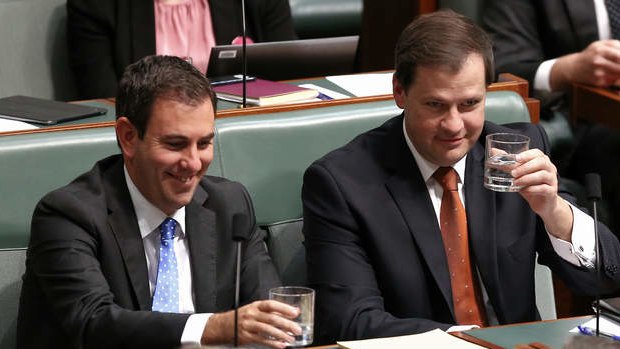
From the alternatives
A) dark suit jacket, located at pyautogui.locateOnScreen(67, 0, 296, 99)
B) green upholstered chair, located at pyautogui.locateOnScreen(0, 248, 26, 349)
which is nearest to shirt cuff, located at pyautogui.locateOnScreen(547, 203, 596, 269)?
green upholstered chair, located at pyautogui.locateOnScreen(0, 248, 26, 349)

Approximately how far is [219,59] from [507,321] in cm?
111

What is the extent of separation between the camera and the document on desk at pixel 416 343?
202 centimetres

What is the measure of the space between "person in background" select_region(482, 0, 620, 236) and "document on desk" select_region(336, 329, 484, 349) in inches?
63.7

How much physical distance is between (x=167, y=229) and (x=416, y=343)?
1.95 ft

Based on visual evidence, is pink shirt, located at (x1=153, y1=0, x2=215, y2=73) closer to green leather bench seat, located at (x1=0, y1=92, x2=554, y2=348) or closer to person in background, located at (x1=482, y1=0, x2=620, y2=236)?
person in background, located at (x1=482, y1=0, x2=620, y2=236)

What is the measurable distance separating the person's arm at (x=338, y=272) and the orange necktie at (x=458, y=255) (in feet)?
0.51

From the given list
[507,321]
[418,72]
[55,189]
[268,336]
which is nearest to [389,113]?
[418,72]

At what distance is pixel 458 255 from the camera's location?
253cm

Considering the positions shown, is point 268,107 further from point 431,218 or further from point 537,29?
point 537,29

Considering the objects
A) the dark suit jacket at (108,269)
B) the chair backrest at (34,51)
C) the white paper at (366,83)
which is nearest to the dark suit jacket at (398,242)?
the dark suit jacket at (108,269)

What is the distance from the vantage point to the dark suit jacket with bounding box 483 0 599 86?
3.78 metres

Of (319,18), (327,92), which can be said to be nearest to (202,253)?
(327,92)

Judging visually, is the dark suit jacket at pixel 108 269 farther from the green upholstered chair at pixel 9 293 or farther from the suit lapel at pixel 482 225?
the suit lapel at pixel 482 225

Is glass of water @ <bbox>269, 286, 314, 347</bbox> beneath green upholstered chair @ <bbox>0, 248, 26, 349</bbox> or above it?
above
